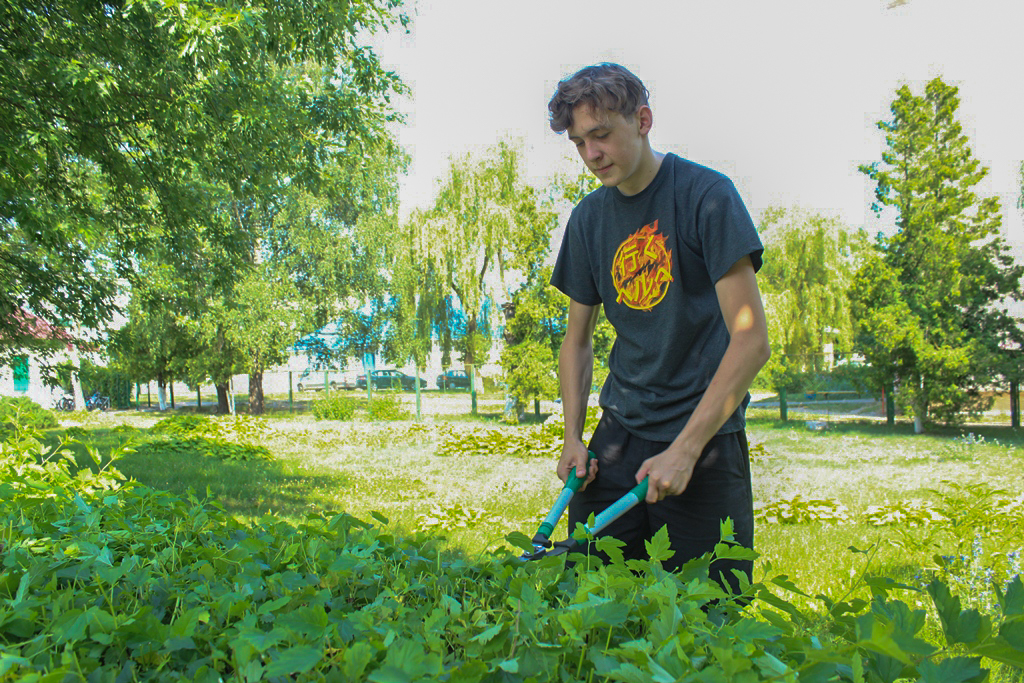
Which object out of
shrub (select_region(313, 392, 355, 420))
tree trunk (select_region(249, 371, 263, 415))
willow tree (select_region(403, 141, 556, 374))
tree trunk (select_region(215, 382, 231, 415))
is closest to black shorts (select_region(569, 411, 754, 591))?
willow tree (select_region(403, 141, 556, 374))

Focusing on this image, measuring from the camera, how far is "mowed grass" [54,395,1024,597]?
16.8ft

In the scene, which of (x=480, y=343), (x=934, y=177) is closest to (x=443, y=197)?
(x=480, y=343)

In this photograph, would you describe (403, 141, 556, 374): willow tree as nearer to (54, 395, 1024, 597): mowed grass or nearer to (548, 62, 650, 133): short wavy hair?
(54, 395, 1024, 597): mowed grass

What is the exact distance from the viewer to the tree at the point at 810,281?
20781 millimetres

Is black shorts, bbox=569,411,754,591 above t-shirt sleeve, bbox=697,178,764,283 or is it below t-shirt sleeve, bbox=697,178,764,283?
below

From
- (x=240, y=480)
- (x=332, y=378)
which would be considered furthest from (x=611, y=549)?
(x=332, y=378)

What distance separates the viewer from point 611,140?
1.92 m

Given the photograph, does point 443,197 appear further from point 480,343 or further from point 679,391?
point 679,391

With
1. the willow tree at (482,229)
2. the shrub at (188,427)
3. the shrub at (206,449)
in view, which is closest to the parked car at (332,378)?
the willow tree at (482,229)

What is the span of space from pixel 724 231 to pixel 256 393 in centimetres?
2142

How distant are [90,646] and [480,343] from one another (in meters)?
18.8

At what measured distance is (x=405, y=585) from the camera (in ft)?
3.57

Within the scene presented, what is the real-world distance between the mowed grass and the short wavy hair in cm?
161

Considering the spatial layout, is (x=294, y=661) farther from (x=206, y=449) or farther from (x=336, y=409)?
(x=336, y=409)
